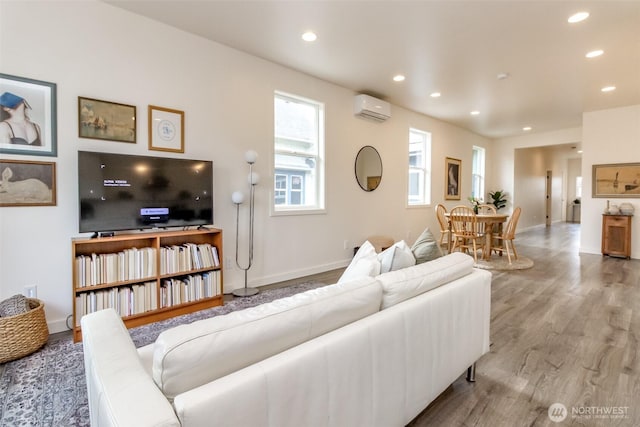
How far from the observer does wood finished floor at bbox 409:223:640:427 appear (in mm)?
1672

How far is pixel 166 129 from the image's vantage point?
10.2 feet

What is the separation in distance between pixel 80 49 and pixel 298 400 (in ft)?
10.5

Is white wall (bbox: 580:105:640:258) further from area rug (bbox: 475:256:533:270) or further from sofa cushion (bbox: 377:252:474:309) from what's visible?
sofa cushion (bbox: 377:252:474:309)

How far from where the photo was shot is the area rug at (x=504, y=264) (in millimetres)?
4836

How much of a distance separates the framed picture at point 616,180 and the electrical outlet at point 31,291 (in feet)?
27.4

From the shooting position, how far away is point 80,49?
8.66 feet

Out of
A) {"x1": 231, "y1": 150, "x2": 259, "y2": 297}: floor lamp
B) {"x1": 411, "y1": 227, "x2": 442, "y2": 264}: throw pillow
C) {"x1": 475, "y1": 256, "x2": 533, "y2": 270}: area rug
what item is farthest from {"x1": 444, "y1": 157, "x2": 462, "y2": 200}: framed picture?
{"x1": 411, "y1": 227, "x2": 442, "y2": 264}: throw pillow

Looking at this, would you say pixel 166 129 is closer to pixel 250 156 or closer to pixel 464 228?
pixel 250 156

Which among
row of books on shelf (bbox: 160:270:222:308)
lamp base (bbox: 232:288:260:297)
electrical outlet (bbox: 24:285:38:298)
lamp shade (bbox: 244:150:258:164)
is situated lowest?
lamp base (bbox: 232:288:260:297)

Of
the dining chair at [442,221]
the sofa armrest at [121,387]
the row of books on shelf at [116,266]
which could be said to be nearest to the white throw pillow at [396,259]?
the sofa armrest at [121,387]

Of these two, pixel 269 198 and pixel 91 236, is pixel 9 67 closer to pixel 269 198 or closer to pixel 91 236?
pixel 91 236

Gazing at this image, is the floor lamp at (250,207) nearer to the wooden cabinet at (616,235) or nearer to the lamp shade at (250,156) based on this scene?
the lamp shade at (250,156)

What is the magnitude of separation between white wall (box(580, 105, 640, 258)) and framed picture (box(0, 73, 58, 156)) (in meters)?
8.11

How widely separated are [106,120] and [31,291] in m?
1.50
